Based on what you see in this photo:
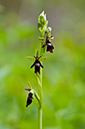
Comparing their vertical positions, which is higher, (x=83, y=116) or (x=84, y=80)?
(x=84, y=80)

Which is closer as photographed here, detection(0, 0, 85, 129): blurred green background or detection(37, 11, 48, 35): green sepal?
detection(37, 11, 48, 35): green sepal

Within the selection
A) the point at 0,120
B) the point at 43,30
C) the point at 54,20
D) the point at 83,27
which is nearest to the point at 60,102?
the point at 0,120

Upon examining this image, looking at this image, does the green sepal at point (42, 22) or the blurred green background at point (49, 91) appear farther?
the blurred green background at point (49, 91)

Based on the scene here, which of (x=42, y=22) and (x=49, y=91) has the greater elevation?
(x=49, y=91)

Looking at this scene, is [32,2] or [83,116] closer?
[83,116]

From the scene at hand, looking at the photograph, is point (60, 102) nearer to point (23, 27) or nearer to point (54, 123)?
point (54, 123)

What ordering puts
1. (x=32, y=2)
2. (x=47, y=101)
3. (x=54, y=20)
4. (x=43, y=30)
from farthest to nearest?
(x=54, y=20)
(x=32, y=2)
(x=47, y=101)
(x=43, y=30)

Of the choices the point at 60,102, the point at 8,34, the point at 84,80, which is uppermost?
the point at 8,34

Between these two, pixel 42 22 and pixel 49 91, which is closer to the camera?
pixel 42 22

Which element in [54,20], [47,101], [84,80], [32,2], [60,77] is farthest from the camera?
[54,20]
